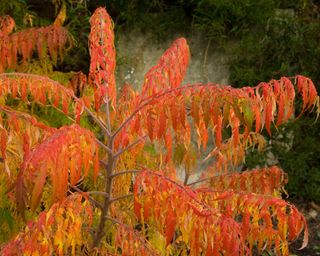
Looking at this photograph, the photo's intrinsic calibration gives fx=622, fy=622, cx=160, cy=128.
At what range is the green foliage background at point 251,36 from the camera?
4.33m

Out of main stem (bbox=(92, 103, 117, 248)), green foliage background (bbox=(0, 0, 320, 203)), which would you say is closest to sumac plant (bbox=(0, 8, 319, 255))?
main stem (bbox=(92, 103, 117, 248))

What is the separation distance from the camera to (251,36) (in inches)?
174

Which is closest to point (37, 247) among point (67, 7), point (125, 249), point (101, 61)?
point (125, 249)

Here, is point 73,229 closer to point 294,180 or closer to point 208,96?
point 208,96

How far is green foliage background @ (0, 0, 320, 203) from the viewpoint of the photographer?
4.33 metres

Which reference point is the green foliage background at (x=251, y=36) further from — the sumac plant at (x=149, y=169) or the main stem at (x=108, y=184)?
the main stem at (x=108, y=184)

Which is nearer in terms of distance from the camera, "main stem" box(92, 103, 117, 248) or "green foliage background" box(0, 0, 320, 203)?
"main stem" box(92, 103, 117, 248)

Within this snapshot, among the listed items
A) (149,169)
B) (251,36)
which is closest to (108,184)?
(149,169)

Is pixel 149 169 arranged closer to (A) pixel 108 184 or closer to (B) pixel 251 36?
(A) pixel 108 184

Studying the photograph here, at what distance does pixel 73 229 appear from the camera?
5.37 feet

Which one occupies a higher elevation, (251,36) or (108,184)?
(251,36)

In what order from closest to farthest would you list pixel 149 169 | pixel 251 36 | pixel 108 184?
pixel 149 169, pixel 108 184, pixel 251 36

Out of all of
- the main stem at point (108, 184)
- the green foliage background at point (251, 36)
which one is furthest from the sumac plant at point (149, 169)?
the green foliage background at point (251, 36)

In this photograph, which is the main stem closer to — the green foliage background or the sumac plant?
the sumac plant
